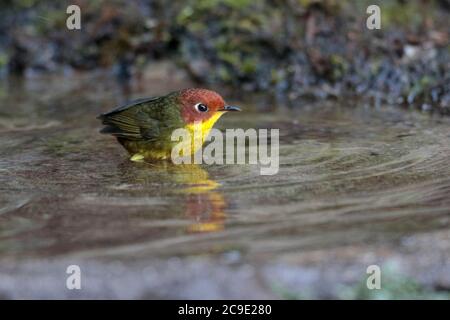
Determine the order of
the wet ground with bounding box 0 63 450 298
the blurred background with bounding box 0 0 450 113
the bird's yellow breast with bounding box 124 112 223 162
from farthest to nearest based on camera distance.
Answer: the blurred background with bounding box 0 0 450 113, the bird's yellow breast with bounding box 124 112 223 162, the wet ground with bounding box 0 63 450 298

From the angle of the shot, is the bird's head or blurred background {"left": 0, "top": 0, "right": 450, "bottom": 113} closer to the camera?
the bird's head

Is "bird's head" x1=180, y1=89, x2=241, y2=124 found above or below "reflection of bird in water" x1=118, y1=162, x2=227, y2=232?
above

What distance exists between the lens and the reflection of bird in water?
136 inches

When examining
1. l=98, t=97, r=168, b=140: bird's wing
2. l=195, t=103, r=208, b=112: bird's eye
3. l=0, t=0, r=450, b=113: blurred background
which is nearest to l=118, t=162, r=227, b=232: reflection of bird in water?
l=98, t=97, r=168, b=140: bird's wing

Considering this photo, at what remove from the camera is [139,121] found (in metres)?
5.30

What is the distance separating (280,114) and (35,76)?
3.81 metres

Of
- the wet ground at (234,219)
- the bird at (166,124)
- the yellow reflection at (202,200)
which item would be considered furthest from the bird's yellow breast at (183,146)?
the yellow reflection at (202,200)

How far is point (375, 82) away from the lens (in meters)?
7.28

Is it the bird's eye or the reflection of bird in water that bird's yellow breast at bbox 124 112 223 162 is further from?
the reflection of bird in water

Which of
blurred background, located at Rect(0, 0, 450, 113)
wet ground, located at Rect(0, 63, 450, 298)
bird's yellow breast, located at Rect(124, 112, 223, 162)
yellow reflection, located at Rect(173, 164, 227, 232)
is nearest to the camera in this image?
wet ground, located at Rect(0, 63, 450, 298)

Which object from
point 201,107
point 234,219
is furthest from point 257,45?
point 234,219

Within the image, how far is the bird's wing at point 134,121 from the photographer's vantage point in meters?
5.16

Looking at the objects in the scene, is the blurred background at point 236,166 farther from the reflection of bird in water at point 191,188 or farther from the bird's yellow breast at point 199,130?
the bird's yellow breast at point 199,130
